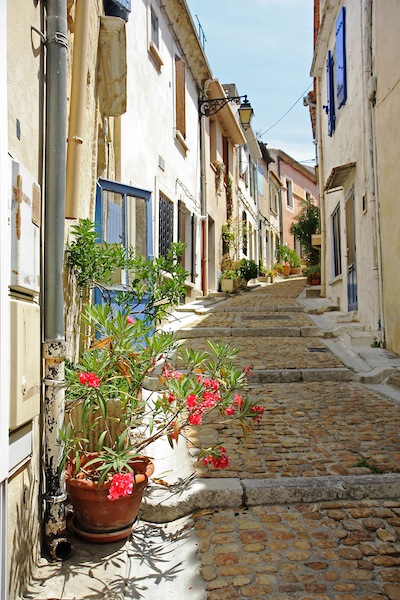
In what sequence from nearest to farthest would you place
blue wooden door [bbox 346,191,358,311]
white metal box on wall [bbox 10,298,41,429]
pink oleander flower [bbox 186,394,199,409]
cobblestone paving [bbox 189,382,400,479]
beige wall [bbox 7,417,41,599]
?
white metal box on wall [bbox 10,298,41,429] < beige wall [bbox 7,417,41,599] < pink oleander flower [bbox 186,394,199,409] < cobblestone paving [bbox 189,382,400,479] < blue wooden door [bbox 346,191,358,311]

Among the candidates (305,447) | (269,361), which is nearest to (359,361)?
(269,361)

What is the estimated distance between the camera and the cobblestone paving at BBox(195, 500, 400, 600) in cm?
254

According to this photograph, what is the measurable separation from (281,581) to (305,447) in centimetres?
174

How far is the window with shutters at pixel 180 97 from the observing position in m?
12.1

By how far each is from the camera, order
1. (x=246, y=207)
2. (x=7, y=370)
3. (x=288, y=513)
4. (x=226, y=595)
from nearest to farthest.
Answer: (x=7, y=370) < (x=226, y=595) < (x=288, y=513) < (x=246, y=207)

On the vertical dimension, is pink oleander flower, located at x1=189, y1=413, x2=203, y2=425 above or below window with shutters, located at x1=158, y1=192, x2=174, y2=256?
below

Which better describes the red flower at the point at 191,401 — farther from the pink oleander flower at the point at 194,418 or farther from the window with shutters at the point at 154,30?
the window with shutters at the point at 154,30

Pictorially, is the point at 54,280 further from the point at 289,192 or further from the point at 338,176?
the point at 289,192

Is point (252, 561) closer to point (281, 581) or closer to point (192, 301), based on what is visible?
point (281, 581)

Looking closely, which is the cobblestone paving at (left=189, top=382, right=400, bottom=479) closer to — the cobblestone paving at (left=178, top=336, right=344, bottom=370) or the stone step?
the cobblestone paving at (left=178, top=336, right=344, bottom=370)

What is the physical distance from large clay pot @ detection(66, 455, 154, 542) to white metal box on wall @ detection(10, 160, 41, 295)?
1078 mm

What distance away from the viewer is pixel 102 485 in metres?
2.92

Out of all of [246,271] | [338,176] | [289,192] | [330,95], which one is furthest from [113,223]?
[289,192]

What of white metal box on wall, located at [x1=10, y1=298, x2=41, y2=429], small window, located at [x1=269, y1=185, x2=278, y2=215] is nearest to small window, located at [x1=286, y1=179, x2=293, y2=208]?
small window, located at [x1=269, y1=185, x2=278, y2=215]
